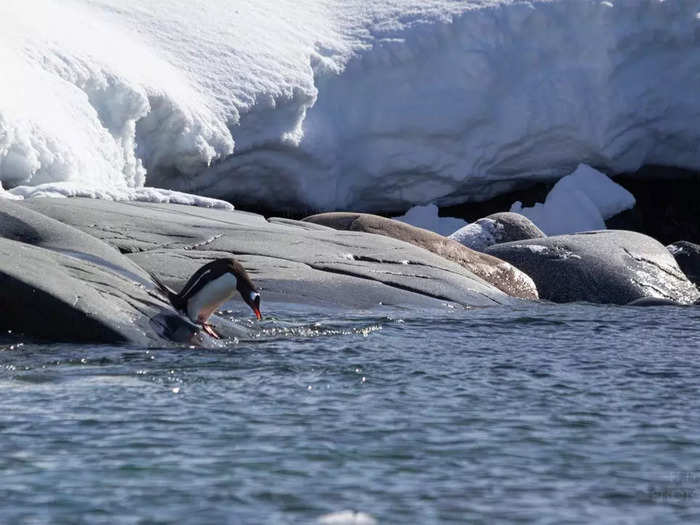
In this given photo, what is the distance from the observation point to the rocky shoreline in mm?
7203

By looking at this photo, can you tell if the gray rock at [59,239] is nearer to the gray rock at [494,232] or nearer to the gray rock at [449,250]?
the gray rock at [449,250]

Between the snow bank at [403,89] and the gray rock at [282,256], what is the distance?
3.07 metres

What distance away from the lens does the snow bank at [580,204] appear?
16844 millimetres

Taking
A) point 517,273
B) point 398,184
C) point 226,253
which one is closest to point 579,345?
point 226,253

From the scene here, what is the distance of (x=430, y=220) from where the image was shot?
56.7 feet

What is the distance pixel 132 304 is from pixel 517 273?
6.09m

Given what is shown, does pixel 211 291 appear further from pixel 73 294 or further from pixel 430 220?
pixel 430 220

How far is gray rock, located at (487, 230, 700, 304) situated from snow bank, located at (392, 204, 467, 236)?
340 centimetres

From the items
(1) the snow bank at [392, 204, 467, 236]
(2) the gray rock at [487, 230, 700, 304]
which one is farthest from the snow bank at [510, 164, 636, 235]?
(2) the gray rock at [487, 230, 700, 304]

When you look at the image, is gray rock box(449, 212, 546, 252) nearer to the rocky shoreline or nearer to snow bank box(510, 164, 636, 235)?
the rocky shoreline

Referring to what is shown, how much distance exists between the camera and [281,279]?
10109 millimetres

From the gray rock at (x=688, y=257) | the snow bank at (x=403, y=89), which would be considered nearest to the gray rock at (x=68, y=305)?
the snow bank at (x=403, y=89)

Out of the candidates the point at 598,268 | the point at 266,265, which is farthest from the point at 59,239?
the point at 598,268

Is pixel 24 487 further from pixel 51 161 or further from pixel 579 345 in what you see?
pixel 51 161
